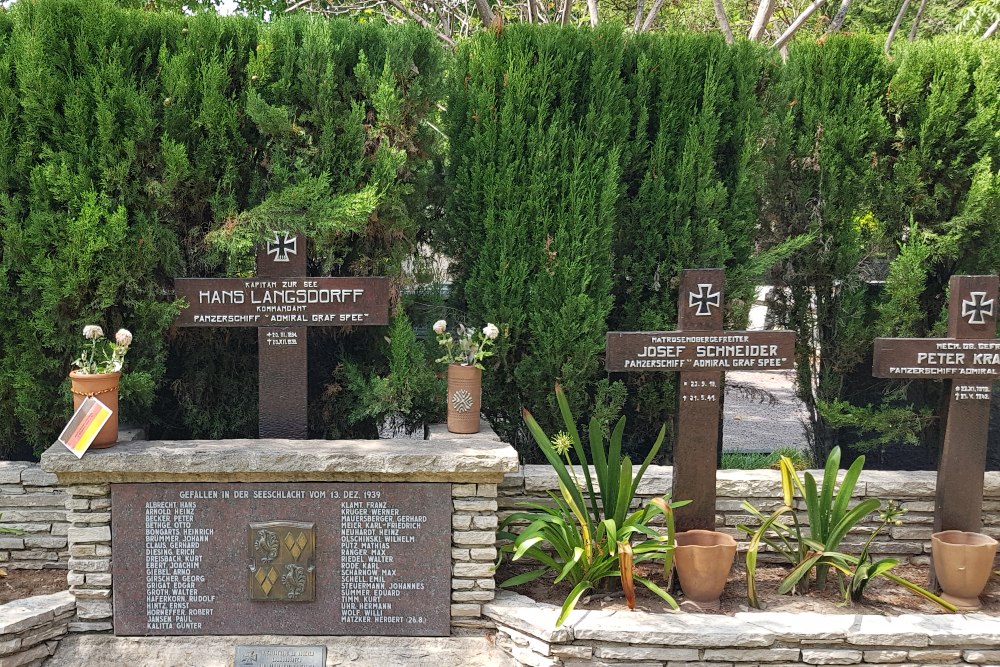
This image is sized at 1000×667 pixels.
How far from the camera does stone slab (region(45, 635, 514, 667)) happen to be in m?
A: 3.80

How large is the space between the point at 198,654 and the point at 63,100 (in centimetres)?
273

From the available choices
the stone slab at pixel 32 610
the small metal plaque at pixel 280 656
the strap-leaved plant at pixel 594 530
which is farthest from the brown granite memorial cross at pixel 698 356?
the stone slab at pixel 32 610

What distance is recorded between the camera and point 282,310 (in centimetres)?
430

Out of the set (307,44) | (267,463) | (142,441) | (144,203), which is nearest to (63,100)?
(144,203)

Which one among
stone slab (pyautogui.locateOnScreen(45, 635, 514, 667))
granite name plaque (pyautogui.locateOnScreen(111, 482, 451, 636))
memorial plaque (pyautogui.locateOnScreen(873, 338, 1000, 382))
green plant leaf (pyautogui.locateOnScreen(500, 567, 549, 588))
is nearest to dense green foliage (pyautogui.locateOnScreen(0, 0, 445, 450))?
granite name plaque (pyautogui.locateOnScreen(111, 482, 451, 636))

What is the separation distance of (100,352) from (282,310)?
0.92m

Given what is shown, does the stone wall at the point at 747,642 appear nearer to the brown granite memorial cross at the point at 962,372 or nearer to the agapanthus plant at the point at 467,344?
the brown granite memorial cross at the point at 962,372

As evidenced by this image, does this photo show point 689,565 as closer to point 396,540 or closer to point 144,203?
point 396,540

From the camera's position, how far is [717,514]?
14.8 ft

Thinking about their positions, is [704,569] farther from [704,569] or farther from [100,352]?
[100,352]

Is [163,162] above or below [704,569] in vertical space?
above

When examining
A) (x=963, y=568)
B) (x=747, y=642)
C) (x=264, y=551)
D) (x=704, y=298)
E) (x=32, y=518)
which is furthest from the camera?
(x=32, y=518)

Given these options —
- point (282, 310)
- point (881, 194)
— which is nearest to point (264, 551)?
point (282, 310)

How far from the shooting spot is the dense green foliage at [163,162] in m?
4.14
